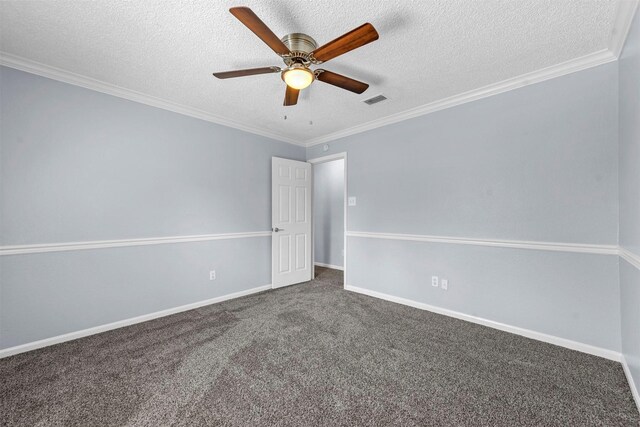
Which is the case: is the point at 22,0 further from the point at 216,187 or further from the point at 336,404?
the point at 336,404

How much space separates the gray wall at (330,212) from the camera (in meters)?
5.74

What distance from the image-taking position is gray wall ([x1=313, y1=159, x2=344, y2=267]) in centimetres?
574

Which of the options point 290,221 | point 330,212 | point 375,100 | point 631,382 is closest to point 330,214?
point 330,212

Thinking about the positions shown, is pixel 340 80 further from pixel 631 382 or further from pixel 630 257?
pixel 631 382

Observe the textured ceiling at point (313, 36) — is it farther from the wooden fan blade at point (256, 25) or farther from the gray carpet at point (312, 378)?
the gray carpet at point (312, 378)

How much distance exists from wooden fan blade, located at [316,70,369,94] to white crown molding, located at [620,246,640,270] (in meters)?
2.07

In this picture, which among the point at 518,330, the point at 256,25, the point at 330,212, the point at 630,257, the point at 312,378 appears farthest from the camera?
the point at 330,212

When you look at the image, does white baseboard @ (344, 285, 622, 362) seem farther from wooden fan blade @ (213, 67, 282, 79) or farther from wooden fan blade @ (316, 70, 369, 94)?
wooden fan blade @ (213, 67, 282, 79)

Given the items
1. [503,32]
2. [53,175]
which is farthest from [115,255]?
[503,32]

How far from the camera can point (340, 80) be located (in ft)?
6.92

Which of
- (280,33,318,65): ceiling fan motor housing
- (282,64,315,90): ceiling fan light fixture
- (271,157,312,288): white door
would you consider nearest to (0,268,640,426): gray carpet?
(271,157,312,288): white door

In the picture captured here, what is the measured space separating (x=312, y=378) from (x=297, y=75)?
2227mm

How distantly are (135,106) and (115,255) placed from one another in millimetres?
1616

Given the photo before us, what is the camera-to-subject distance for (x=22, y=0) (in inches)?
64.4
